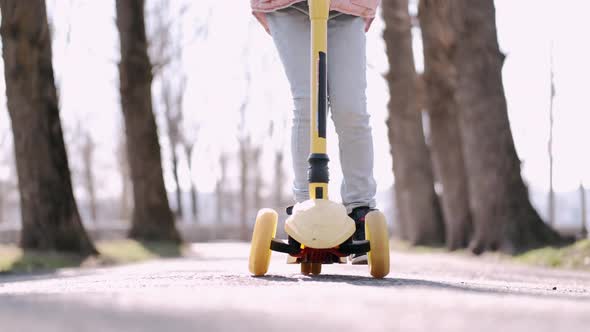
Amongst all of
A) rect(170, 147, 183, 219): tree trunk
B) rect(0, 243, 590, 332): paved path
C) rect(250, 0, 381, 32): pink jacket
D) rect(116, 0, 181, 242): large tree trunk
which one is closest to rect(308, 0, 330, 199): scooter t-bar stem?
rect(250, 0, 381, 32): pink jacket

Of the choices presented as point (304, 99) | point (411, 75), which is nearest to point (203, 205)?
point (411, 75)

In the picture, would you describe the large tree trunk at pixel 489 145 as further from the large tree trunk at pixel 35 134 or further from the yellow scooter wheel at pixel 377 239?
the yellow scooter wheel at pixel 377 239

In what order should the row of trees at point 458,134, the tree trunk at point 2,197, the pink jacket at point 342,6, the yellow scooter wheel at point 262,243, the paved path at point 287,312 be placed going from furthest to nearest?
the tree trunk at point 2,197, the row of trees at point 458,134, the pink jacket at point 342,6, the yellow scooter wheel at point 262,243, the paved path at point 287,312

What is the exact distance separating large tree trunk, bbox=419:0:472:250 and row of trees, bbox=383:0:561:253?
0.06ft

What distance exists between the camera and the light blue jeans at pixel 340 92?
4.83 meters

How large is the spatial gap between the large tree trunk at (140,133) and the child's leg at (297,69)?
41.9 ft

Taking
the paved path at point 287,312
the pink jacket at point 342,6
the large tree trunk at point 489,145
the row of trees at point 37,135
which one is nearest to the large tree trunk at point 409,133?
the large tree trunk at point 489,145

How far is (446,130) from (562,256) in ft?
23.2

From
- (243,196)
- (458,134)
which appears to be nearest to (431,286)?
(458,134)

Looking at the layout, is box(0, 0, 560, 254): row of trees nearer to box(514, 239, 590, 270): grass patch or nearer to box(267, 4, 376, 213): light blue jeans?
box(514, 239, 590, 270): grass patch

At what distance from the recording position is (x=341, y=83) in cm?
482

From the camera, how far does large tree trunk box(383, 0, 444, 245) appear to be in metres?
19.5

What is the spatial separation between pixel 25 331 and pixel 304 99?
2861 mm

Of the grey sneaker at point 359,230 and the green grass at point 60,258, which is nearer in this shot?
the grey sneaker at point 359,230
